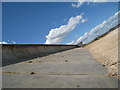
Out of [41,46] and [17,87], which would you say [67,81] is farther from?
[41,46]

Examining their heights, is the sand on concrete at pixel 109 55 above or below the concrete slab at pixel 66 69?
above

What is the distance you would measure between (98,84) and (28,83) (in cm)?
131

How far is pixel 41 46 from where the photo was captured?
33.6 feet

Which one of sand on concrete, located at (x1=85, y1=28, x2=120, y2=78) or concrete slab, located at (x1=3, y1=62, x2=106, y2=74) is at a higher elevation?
sand on concrete, located at (x1=85, y1=28, x2=120, y2=78)

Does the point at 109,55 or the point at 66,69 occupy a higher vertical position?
the point at 109,55

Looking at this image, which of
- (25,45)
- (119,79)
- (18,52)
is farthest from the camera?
(25,45)

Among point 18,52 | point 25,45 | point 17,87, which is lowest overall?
point 17,87

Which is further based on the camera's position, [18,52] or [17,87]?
[18,52]

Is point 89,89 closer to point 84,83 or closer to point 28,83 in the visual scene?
point 84,83

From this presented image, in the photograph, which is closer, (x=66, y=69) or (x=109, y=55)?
(x=66, y=69)

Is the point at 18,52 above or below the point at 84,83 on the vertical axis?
above

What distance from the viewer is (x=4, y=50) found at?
548 cm

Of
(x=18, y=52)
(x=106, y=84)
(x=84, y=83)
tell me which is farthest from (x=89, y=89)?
(x=18, y=52)

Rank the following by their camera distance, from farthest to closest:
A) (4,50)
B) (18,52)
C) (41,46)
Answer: (41,46)
(18,52)
(4,50)
